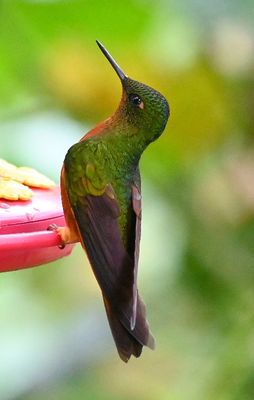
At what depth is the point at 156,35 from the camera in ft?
10.1

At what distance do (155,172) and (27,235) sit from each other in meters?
1.39

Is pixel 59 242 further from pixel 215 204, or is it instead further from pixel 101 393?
pixel 101 393

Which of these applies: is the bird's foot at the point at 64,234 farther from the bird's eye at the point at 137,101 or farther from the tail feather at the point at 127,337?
the bird's eye at the point at 137,101

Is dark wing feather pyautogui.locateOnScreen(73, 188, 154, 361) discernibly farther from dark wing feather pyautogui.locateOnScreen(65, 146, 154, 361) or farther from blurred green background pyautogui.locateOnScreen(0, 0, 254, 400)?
blurred green background pyautogui.locateOnScreen(0, 0, 254, 400)

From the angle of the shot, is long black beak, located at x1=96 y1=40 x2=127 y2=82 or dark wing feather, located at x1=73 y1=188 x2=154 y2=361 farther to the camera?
long black beak, located at x1=96 y1=40 x2=127 y2=82

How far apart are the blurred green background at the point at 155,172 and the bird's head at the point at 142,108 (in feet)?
2.88

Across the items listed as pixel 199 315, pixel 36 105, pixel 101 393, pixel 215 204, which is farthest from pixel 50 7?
pixel 101 393

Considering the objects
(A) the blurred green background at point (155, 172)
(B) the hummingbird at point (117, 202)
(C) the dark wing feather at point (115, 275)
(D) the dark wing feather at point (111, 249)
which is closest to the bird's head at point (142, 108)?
(B) the hummingbird at point (117, 202)

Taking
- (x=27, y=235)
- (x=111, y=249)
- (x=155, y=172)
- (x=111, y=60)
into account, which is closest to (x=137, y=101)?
(x=111, y=60)

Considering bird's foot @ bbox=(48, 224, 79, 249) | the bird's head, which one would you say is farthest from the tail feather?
the bird's head

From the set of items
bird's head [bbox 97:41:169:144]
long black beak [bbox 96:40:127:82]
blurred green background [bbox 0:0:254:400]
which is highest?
long black beak [bbox 96:40:127:82]

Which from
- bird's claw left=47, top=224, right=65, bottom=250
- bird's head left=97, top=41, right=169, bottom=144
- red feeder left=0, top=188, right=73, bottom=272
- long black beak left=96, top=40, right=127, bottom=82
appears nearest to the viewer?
red feeder left=0, top=188, right=73, bottom=272

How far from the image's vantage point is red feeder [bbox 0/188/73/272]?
1.58 m

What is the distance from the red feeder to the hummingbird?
0.03 m
